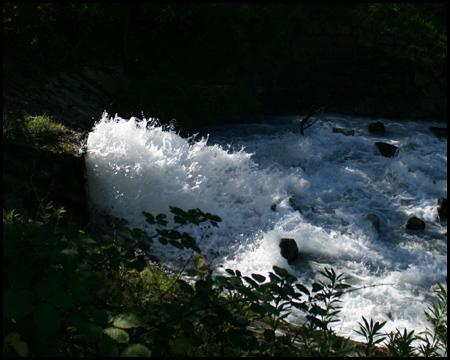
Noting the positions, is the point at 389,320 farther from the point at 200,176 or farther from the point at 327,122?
the point at 327,122

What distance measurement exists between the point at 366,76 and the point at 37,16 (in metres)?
8.94

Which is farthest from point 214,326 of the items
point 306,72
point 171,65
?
point 306,72

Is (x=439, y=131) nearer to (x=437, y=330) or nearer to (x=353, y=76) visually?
(x=353, y=76)

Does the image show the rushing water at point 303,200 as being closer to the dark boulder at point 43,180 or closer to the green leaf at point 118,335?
the dark boulder at point 43,180

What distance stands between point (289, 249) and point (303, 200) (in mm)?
1926

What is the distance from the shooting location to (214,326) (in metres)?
2.44

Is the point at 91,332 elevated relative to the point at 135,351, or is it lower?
elevated

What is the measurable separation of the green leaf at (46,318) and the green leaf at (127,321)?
1.21 ft

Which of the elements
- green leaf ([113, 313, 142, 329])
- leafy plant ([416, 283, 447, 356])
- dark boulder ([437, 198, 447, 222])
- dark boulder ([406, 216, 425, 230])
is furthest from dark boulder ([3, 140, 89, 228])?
dark boulder ([437, 198, 447, 222])

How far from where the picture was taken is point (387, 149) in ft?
31.2

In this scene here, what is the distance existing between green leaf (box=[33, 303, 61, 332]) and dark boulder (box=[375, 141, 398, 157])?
29.2 feet

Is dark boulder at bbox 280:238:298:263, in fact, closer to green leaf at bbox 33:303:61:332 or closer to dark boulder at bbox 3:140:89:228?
dark boulder at bbox 3:140:89:228

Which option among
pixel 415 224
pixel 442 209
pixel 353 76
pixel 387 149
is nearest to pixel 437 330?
pixel 415 224

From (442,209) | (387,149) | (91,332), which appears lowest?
(442,209)
